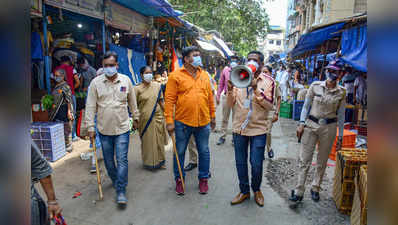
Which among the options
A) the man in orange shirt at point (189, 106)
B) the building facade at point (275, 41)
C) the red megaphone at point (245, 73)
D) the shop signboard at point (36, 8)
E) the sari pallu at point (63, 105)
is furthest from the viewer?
the building facade at point (275, 41)

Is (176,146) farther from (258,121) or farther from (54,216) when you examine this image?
(54,216)

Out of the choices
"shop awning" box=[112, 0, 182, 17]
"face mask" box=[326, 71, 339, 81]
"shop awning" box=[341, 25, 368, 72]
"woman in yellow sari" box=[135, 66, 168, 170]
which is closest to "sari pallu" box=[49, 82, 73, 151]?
"woman in yellow sari" box=[135, 66, 168, 170]

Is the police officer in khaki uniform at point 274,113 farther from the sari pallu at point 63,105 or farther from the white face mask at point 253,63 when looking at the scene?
the sari pallu at point 63,105

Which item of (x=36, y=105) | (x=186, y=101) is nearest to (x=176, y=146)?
(x=186, y=101)

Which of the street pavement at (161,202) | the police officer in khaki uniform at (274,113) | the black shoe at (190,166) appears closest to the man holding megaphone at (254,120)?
the street pavement at (161,202)

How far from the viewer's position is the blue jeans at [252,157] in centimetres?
330

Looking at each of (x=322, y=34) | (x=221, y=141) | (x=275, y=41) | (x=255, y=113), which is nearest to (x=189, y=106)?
(x=255, y=113)

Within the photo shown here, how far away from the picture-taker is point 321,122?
345 cm

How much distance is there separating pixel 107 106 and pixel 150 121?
1.09m

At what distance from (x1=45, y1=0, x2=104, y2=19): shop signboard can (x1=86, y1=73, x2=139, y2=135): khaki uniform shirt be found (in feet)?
7.41

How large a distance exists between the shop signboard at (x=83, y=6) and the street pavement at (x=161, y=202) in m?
2.85

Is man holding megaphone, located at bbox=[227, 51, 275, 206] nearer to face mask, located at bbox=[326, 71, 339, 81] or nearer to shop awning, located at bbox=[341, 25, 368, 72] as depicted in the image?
face mask, located at bbox=[326, 71, 339, 81]

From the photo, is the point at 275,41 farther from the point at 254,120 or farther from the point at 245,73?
the point at 245,73

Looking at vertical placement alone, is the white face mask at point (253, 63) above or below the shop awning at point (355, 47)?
below
